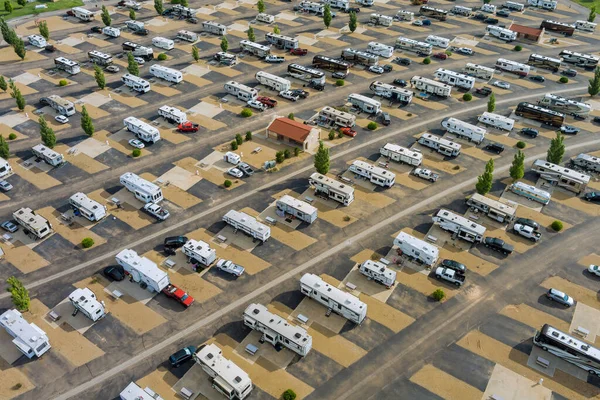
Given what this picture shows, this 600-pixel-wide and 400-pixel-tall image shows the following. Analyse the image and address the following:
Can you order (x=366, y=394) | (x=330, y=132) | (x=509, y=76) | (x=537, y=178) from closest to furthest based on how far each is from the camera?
(x=366, y=394)
(x=537, y=178)
(x=330, y=132)
(x=509, y=76)

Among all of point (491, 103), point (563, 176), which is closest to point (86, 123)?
point (491, 103)

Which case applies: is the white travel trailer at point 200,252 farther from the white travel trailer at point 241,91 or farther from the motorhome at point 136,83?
the motorhome at point 136,83

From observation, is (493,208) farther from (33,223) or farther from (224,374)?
(33,223)

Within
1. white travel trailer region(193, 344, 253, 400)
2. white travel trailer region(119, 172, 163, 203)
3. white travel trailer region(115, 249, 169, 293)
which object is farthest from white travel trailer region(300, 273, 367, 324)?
white travel trailer region(119, 172, 163, 203)

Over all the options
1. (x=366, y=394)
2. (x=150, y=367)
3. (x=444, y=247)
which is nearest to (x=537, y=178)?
(x=444, y=247)

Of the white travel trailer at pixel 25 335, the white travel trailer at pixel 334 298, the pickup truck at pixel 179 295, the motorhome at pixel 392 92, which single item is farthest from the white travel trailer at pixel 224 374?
the motorhome at pixel 392 92

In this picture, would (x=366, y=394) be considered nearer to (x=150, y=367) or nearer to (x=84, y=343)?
(x=150, y=367)
